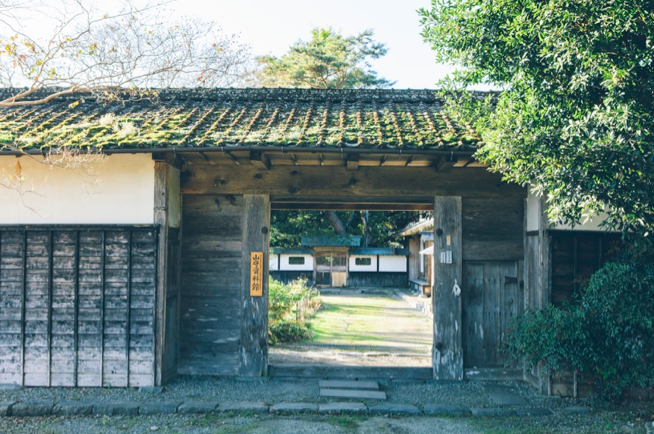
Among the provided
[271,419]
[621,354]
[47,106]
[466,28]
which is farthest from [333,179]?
[47,106]

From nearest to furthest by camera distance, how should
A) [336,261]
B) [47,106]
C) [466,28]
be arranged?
[466,28], [47,106], [336,261]

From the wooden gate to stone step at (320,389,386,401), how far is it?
1.64 meters

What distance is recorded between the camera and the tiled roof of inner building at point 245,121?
6.67m

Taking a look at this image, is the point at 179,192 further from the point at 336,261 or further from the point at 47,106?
the point at 336,261

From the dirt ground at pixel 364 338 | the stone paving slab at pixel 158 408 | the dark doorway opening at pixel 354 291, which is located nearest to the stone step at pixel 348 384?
the dark doorway opening at pixel 354 291

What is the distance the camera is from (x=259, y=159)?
6965 millimetres

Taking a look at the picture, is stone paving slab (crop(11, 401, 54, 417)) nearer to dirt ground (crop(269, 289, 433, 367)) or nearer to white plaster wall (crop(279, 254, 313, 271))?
dirt ground (crop(269, 289, 433, 367))

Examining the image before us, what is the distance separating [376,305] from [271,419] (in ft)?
48.6

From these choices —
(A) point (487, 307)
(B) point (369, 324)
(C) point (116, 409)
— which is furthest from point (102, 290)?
(B) point (369, 324)

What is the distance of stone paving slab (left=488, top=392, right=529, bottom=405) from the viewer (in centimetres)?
666

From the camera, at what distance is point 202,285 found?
25.6 feet

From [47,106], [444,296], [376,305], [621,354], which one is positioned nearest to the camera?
[621,354]

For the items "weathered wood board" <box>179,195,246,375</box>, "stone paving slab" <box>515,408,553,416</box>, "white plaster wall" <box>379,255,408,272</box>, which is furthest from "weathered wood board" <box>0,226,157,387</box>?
"white plaster wall" <box>379,255,408,272</box>

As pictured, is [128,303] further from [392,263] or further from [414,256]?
[392,263]
